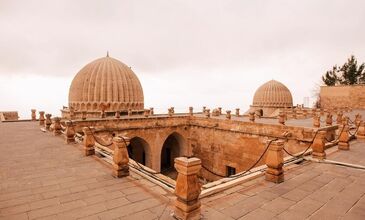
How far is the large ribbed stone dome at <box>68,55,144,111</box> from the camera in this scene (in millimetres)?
17391

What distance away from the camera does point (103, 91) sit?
17391 mm

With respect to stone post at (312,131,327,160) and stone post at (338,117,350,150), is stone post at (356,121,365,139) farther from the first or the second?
stone post at (312,131,327,160)

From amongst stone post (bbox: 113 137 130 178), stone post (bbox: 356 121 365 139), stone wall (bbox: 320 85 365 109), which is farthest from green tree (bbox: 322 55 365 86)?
stone post (bbox: 113 137 130 178)

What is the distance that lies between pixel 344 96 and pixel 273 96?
12.2 m

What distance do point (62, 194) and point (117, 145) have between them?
1.51 meters

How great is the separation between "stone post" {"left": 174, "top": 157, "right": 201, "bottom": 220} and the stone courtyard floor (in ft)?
0.72

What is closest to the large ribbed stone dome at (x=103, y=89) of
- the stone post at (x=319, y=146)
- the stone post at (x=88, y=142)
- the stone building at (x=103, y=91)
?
the stone building at (x=103, y=91)

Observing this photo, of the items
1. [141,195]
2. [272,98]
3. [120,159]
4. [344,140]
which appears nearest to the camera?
[141,195]

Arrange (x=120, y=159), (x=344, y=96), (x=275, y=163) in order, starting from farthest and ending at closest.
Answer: (x=344, y=96)
(x=120, y=159)
(x=275, y=163)

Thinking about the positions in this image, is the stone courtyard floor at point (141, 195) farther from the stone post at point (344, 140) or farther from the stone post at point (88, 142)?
the stone post at point (344, 140)

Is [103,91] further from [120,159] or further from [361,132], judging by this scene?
[361,132]

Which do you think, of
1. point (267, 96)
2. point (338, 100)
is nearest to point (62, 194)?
point (267, 96)

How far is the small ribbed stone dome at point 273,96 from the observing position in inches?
1045

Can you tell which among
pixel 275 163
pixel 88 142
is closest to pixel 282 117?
pixel 275 163
